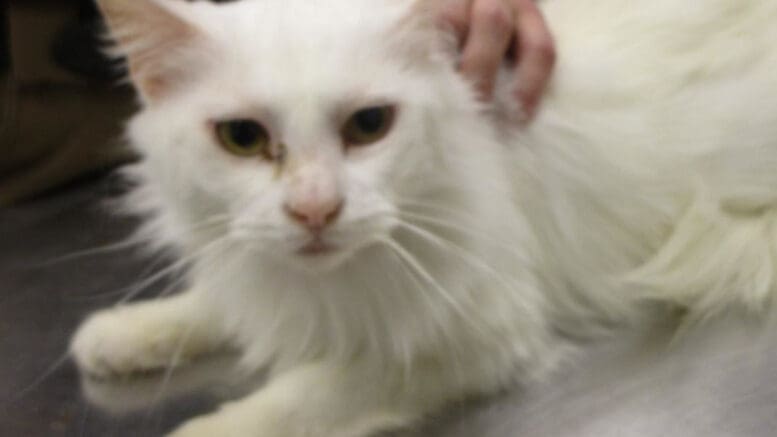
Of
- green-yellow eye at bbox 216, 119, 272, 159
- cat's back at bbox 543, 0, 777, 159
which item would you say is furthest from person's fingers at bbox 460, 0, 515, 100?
green-yellow eye at bbox 216, 119, 272, 159

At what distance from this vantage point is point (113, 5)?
2.68 feet

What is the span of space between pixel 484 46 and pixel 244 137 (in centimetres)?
29

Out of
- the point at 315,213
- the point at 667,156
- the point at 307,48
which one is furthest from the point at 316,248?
the point at 667,156

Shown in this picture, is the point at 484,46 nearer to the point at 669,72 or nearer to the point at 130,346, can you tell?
the point at 669,72

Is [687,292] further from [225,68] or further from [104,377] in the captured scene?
[104,377]

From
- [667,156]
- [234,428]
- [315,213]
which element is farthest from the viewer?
[667,156]

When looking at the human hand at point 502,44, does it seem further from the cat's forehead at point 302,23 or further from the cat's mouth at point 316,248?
the cat's mouth at point 316,248

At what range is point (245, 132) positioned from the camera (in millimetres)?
789

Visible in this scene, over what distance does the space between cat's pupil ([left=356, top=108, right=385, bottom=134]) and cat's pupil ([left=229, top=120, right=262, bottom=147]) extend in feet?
0.30

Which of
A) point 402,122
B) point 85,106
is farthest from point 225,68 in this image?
point 85,106

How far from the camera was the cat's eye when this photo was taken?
0.80 m

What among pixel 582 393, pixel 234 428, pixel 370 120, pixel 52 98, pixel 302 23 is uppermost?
pixel 52 98

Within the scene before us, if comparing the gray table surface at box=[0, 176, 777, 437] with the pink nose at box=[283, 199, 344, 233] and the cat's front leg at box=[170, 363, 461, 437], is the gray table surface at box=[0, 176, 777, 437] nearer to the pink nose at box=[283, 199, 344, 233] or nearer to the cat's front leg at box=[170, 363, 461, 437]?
the cat's front leg at box=[170, 363, 461, 437]

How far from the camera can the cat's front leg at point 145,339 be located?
3.45 ft
